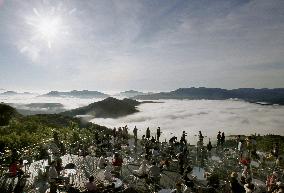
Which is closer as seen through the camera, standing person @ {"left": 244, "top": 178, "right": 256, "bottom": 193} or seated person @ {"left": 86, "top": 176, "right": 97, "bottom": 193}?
seated person @ {"left": 86, "top": 176, "right": 97, "bottom": 193}

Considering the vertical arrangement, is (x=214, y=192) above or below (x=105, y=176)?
below

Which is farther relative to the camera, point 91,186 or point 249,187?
point 249,187

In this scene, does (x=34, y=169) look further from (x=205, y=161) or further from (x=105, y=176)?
(x=205, y=161)

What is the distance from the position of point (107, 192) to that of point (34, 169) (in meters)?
6.44

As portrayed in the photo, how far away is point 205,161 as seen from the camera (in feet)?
73.4

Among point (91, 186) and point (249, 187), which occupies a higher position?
point (91, 186)

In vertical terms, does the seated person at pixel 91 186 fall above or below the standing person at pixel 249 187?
above

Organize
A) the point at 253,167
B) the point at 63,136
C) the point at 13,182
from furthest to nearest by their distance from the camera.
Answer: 1. the point at 63,136
2. the point at 253,167
3. the point at 13,182

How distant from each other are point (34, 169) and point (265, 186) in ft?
39.4

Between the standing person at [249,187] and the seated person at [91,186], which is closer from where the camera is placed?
the seated person at [91,186]

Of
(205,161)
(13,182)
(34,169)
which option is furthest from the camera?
(205,161)

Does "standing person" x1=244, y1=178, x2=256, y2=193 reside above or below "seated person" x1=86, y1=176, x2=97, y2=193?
below

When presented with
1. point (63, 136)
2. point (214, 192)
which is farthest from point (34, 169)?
point (63, 136)

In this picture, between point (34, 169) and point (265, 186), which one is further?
point (34, 169)
